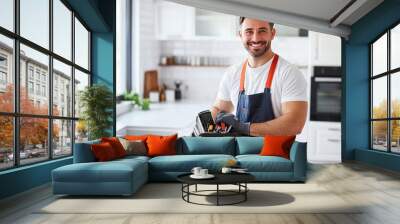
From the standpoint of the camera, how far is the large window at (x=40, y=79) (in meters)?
5.18

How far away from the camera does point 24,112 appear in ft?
18.5

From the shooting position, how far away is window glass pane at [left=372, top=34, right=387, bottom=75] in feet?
28.1

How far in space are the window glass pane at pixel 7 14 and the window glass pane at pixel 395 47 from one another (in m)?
5.89

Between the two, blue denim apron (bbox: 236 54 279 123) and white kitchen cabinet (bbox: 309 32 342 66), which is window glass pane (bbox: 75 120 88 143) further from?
white kitchen cabinet (bbox: 309 32 342 66)

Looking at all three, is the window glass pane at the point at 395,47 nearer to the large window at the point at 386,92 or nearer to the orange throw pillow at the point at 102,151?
the large window at the point at 386,92

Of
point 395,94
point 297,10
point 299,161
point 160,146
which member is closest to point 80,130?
point 160,146

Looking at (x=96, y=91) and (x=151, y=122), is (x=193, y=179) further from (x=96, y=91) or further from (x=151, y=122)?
(x=151, y=122)

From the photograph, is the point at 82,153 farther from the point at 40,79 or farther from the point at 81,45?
the point at 81,45

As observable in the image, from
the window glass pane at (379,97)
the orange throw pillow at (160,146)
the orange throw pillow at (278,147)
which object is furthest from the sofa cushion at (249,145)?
the window glass pane at (379,97)

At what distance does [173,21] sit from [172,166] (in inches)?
198

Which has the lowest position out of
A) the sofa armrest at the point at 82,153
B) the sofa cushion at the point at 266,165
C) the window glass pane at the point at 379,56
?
the sofa cushion at the point at 266,165

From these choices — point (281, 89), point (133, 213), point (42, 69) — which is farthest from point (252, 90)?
point (133, 213)

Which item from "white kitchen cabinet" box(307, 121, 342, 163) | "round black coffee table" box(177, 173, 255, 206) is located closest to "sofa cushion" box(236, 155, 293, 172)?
"round black coffee table" box(177, 173, 255, 206)

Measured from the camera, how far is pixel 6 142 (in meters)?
5.15
